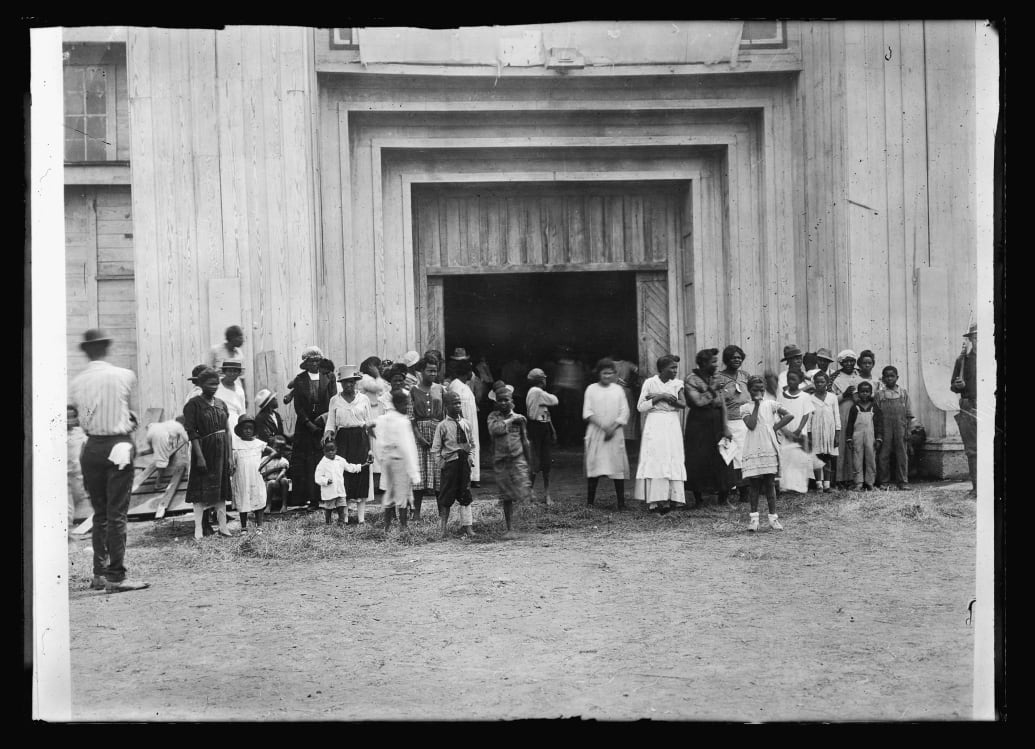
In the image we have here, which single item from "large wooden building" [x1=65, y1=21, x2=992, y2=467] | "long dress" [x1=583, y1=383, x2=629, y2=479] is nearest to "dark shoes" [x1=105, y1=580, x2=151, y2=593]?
"large wooden building" [x1=65, y1=21, x2=992, y2=467]

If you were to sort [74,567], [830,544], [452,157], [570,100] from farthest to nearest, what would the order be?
1. [452,157]
2. [570,100]
3. [830,544]
4. [74,567]

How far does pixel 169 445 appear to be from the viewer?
571 cm

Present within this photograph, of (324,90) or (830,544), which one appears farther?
(324,90)

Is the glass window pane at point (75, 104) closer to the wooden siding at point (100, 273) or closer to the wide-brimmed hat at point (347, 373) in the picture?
the wooden siding at point (100, 273)

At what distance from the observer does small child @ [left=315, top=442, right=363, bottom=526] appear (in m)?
5.79

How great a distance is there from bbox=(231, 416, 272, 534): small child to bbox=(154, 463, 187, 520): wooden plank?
1.08ft

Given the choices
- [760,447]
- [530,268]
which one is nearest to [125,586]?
[530,268]

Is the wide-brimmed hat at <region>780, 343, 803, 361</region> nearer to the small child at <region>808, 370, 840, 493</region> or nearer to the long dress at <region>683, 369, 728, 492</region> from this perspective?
the small child at <region>808, 370, 840, 493</region>

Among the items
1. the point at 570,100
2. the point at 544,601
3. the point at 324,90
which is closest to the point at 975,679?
the point at 544,601

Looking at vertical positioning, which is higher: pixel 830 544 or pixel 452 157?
pixel 452 157

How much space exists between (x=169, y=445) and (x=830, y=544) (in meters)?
4.09

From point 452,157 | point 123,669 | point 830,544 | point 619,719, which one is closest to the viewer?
point 619,719

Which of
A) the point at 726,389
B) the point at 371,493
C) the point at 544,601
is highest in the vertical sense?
the point at 726,389

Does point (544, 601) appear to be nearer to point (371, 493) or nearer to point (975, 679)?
point (371, 493)
